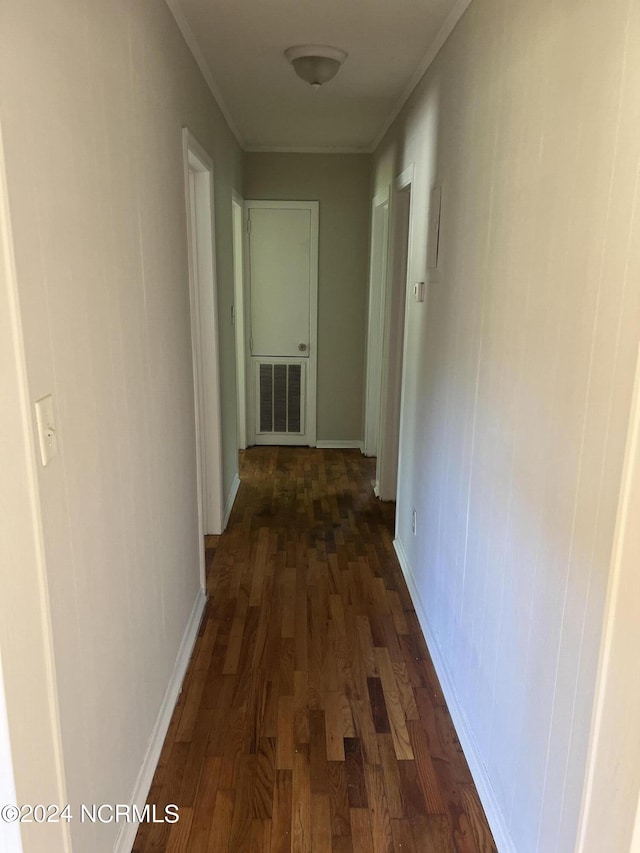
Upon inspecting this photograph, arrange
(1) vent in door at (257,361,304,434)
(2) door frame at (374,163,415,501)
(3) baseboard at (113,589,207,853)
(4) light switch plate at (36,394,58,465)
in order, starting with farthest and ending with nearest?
1. (1) vent in door at (257,361,304,434)
2. (2) door frame at (374,163,415,501)
3. (3) baseboard at (113,589,207,853)
4. (4) light switch plate at (36,394,58,465)

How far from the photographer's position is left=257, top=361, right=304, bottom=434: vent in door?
5.49 meters

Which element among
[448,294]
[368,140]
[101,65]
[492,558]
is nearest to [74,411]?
[101,65]

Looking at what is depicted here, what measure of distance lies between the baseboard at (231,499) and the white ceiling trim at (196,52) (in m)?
2.31

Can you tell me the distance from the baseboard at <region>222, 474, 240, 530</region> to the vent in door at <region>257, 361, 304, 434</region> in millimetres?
1065

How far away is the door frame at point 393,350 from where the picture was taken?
379cm

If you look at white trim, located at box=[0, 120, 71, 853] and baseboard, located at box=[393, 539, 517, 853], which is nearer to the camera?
white trim, located at box=[0, 120, 71, 853]

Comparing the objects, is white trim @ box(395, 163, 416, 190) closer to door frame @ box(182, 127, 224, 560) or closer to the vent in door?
door frame @ box(182, 127, 224, 560)

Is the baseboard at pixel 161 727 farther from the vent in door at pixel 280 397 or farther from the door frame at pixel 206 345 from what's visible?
the vent in door at pixel 280 397

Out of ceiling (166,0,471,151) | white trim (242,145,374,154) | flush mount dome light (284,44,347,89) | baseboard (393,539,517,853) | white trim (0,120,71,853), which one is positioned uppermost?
white trim (242,145,374,154)

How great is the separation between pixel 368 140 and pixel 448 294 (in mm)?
2820

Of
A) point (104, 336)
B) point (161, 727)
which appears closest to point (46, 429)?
point (104, 336)

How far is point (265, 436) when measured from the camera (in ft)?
18.5

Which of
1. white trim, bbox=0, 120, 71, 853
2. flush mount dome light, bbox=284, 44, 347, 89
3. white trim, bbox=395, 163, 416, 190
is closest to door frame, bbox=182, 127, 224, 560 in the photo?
flush mount dome light, bbox=284, 44, 347, 89

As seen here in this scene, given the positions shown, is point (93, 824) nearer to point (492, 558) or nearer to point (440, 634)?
point (492, 558)
